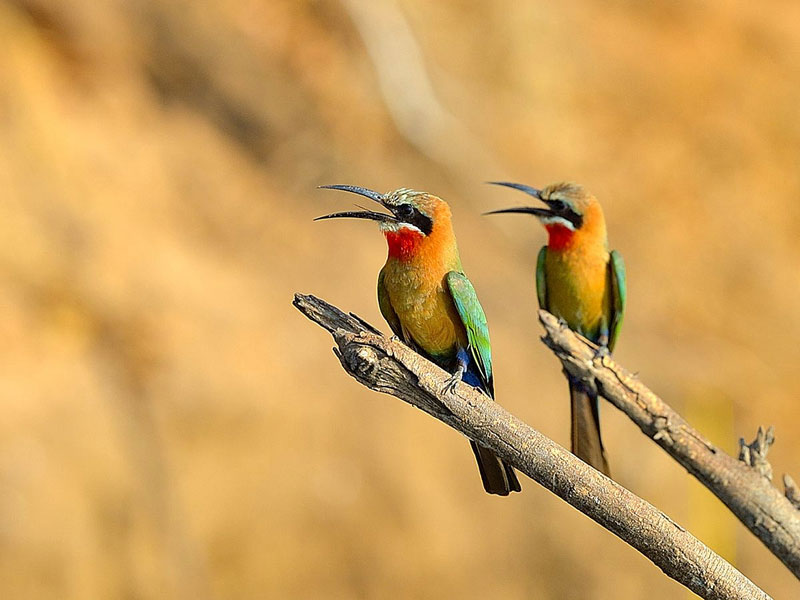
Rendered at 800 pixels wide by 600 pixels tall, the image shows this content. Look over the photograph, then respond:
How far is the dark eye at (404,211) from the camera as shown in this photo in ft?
7.00

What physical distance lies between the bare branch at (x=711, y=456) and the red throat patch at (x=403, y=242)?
0.56m

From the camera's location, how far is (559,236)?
135 inches

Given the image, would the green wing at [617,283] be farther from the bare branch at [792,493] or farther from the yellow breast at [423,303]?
the yellow breast at [423,303]

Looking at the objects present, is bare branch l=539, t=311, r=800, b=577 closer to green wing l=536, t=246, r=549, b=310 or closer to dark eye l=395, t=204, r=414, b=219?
dark eye l=395, t=204, r=414, b=219

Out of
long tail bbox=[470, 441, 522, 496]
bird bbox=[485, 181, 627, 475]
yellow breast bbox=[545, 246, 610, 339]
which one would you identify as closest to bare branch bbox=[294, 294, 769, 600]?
long tail bbox=[470, 441, 522, 496]

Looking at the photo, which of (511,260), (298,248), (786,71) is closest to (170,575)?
(298,248)

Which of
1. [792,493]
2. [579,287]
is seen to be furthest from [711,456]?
[579,287]

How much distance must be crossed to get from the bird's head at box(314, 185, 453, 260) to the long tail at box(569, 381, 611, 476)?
95 centimetres

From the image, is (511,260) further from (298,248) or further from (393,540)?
(393,540)

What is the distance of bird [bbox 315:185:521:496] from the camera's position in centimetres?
216

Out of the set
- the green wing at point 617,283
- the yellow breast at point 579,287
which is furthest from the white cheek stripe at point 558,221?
the green wing at point 617,283

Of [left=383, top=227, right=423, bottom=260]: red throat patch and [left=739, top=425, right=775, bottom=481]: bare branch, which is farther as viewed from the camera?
[left=739, top=425, right=775, bottom=481]: bare branch

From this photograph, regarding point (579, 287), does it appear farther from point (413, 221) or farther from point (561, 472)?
point (561, 472)

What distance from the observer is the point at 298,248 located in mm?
7074
